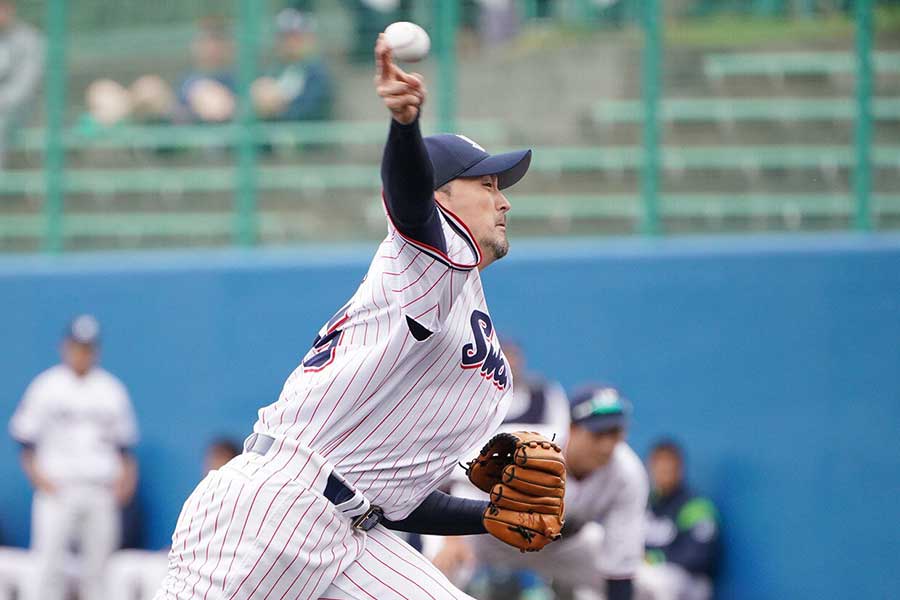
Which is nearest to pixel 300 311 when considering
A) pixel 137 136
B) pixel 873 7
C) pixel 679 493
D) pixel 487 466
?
pixel 137 136

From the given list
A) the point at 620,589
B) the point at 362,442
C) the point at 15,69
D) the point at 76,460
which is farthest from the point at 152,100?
the point at 362,442

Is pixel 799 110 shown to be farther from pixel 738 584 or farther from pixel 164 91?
pixel 164 91

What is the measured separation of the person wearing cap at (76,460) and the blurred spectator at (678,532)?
130 inches

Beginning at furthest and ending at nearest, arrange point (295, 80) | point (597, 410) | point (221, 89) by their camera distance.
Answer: point (221, 89), point (295, 80), point (597, 410)

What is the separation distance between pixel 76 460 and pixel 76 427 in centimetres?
20

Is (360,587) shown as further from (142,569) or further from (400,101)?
(142,569)

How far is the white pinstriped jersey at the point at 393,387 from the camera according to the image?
3500mm

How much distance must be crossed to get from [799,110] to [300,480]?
195 inches

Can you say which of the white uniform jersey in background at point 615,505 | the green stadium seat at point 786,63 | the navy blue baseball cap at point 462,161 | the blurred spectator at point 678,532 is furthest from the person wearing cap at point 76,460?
the navy blue baseball cap at point 462,161

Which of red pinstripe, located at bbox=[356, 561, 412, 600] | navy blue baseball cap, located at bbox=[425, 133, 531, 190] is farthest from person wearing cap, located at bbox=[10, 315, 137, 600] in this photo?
navy blue baseball cap, located at bbox=[425, 133, 531, 190]

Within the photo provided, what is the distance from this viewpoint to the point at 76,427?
884 cm

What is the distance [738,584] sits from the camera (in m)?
7.66

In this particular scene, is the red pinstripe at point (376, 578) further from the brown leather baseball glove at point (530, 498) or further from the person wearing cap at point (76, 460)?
the person wearing cap at point (76, 460)

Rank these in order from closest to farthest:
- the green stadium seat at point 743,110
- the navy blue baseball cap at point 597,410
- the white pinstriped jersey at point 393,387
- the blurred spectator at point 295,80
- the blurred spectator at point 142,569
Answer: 1. the white pinstriped jersey at point 393,387
2. the navy blue baseball cap at point 597,410
3. the green stadium seat at point 743,110
4. the blurred spectator at point 142,569
5. the blurred spectator at point 295,80
